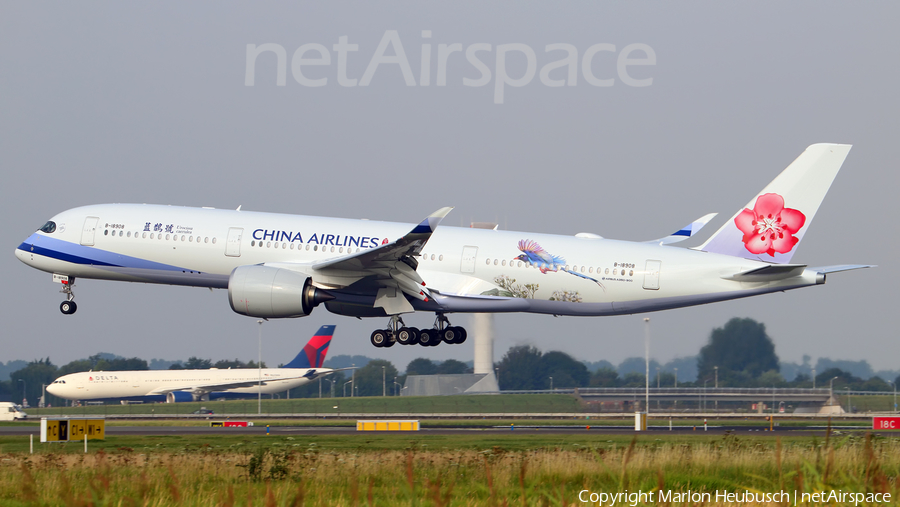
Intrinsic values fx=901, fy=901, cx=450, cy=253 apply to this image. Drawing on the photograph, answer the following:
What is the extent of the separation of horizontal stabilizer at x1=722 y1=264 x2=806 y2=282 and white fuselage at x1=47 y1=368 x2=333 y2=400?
58720mm

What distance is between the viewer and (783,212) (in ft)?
121

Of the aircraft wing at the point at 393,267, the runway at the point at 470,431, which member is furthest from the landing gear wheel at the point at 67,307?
the aircraft wing at the point at 393,267

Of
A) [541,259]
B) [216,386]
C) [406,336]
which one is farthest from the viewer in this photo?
[216,386]

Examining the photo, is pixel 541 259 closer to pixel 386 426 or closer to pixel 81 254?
pixel 386 426

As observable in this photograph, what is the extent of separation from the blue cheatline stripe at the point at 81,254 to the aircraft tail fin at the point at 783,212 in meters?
22.5

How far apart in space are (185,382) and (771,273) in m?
68.3

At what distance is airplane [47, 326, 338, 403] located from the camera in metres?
85.5

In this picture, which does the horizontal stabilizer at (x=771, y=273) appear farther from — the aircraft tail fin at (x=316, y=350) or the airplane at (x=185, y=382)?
the aircraft tail fin at (x=316, y=350)

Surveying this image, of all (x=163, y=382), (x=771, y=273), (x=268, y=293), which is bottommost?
(x=163, y=382)

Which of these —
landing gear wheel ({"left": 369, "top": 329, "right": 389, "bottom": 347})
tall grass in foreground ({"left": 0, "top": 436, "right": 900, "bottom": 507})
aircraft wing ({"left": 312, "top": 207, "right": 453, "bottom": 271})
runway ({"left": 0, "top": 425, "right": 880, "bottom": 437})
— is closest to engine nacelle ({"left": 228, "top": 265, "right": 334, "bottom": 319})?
aircraft wing ({"left": 312, "top": 207, "right": 453, "bottom": 271})

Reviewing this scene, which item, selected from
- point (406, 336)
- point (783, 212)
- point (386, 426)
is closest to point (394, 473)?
point (406, 336)

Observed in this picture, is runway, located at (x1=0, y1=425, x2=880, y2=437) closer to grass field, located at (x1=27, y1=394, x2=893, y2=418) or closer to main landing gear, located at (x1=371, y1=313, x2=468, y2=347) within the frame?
main landing gear, located at (x1=371, y1=313, x2=468, y2=347)

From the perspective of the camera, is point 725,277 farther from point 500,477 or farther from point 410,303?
point 500,477

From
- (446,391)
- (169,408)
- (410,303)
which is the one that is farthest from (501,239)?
(446,391)
